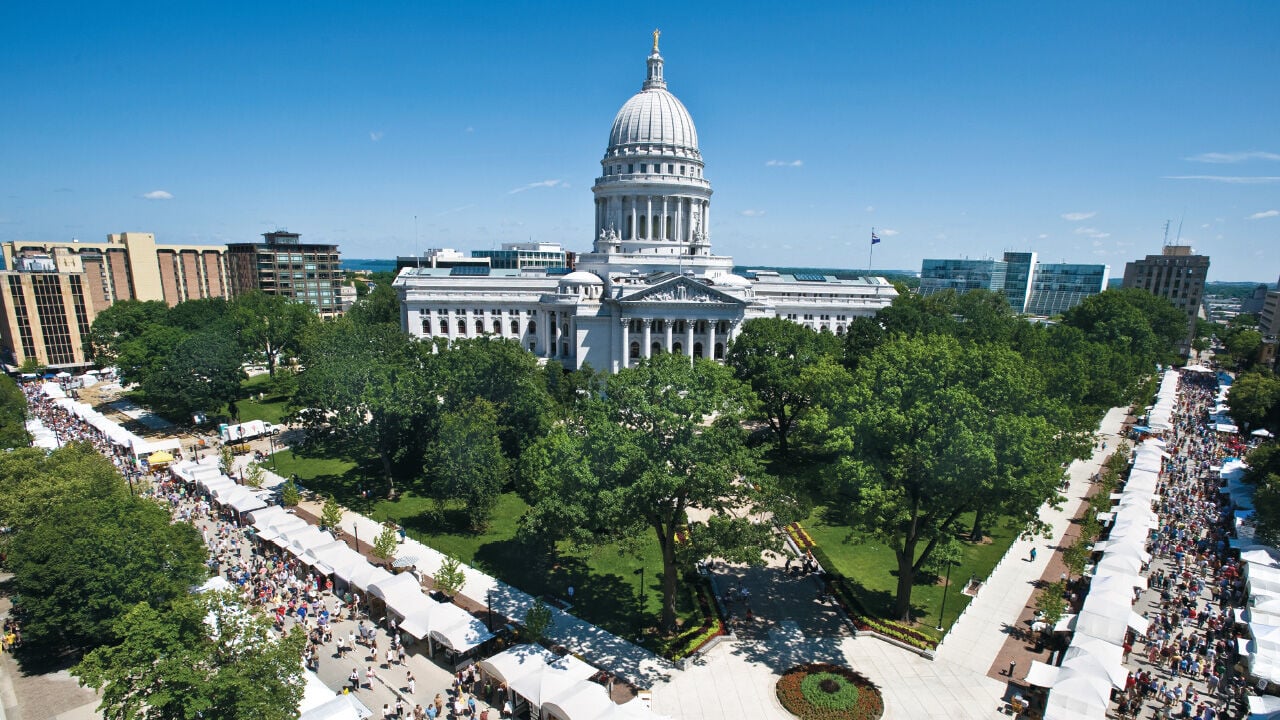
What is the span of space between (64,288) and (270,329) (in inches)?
1345

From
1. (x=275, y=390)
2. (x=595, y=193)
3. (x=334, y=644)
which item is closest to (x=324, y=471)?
(x=334, y=644)

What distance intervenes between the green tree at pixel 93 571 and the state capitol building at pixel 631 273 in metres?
58.4

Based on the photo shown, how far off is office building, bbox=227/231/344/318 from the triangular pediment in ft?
258

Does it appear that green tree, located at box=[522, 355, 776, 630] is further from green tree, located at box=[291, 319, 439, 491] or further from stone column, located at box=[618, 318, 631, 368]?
stone column, located at box=[618, 318, 631, 368]

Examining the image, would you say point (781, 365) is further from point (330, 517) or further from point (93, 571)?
point (93, 571)

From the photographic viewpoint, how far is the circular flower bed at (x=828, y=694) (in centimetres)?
2389

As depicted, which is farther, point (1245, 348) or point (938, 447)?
point (1245, 348)

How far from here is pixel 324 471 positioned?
50.7 meters

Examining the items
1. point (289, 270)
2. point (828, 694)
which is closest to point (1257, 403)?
point (828, 694)

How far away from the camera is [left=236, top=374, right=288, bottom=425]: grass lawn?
66188 mm

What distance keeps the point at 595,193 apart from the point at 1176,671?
8574 cm

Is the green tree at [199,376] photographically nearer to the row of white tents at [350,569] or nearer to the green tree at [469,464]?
the row of white tents at [350,569]

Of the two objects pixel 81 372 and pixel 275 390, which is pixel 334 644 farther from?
pixel 81 372

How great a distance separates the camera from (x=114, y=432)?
55656 mm
